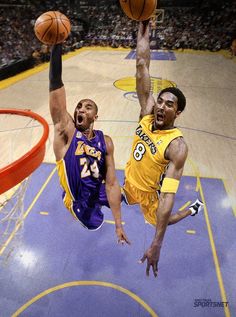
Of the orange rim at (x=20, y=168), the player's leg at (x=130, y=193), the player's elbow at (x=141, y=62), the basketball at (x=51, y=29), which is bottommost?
the player's leg at (x=130, y=193)

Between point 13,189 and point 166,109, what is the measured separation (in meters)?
3.31

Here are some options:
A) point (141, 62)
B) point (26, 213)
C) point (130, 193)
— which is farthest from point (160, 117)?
point (26, 213)

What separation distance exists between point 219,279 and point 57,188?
10.1 feet

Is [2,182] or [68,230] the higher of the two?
[2,182]

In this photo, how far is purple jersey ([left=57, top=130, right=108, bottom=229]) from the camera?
2977 mm

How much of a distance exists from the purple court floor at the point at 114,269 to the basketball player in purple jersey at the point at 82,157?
711 millimetres

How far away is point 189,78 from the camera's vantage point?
1328 centimetres

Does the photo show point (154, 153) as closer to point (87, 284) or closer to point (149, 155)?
point (149, 155)

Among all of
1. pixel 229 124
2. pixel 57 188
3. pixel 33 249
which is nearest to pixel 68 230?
pixel 33 249

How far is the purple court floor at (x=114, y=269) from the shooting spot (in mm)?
3291

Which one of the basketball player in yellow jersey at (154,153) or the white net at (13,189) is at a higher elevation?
the basketball player in yellow jersey at (154,153)

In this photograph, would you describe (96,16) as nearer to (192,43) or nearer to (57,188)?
(192,43)

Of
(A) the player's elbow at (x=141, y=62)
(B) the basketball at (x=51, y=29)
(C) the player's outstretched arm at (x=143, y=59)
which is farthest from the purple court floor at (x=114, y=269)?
(B) the basketball at (x=51, y=29)

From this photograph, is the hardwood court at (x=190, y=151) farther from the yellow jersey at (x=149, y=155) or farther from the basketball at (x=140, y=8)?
the basketball at (x=140, y=8)
